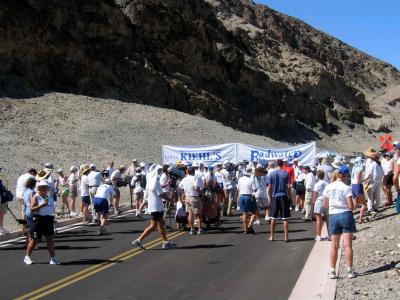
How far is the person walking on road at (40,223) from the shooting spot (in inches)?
412

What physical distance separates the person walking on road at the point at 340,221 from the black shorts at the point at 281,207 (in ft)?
10.4

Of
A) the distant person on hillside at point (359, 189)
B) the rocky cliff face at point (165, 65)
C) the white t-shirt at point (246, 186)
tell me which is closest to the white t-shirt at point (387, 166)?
the distant person on hillside at point (359, 189)

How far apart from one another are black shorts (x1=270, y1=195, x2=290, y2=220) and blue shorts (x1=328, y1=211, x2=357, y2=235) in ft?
11.1

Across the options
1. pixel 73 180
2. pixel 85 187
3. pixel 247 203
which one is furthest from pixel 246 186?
Answer: pixel 73 180

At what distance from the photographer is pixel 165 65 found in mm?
68125

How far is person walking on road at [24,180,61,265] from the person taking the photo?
1047 cm

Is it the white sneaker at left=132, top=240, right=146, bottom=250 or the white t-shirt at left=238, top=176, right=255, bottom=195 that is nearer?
the white sneaker at left=132, top=240, right=146, bottom=250

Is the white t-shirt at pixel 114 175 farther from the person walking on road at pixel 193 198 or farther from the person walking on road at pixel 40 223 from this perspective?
the person walking on road at pixel 40 223

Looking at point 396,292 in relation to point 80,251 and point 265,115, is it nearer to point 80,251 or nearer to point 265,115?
point 80,251

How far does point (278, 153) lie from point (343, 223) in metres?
15.2

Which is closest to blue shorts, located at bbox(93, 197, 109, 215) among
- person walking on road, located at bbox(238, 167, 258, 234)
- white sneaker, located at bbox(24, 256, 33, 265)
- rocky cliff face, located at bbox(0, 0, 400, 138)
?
person walking on road, located at bbox(238, 167, 258, 234)

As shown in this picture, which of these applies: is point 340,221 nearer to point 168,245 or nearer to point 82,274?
point 82,274

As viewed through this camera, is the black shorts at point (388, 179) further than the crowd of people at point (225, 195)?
Yes

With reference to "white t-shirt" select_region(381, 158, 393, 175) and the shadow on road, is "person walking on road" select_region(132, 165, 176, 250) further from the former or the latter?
"white t-shirt" select_region(381, 158, 393, 175)
